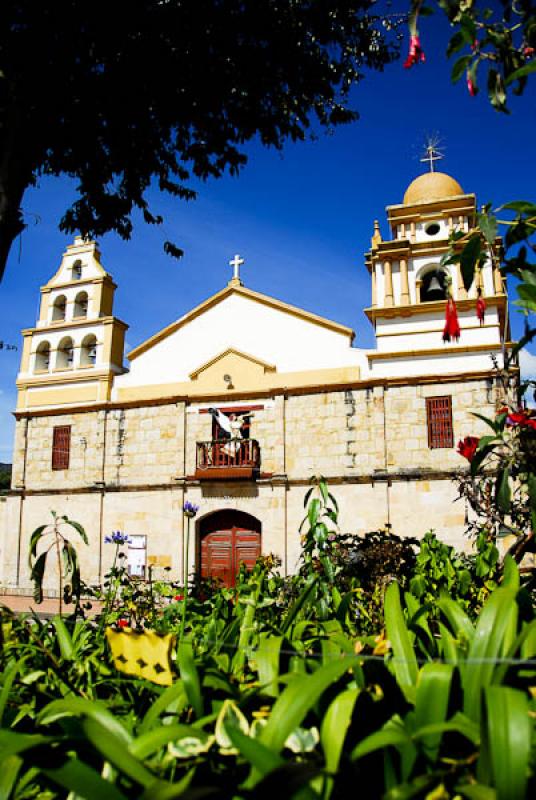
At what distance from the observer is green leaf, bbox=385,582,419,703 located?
178cm

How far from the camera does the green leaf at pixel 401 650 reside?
5.84ft

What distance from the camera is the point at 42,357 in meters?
18.1

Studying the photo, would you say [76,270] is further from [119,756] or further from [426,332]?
[119,756]

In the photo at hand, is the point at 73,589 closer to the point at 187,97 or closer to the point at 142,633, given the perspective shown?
the point at 142,633

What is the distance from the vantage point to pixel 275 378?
1548 cm

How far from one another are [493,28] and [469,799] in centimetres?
268

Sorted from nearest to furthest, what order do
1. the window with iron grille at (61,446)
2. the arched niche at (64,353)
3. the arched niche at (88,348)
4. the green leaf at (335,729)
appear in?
the green leaf at (335,729) → the window with iron grille at (61,446) → the arched niche at (88,348) → the arched niche at (64,353)

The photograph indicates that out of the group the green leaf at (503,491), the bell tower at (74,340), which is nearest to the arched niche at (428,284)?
the bell tower at (74,340)

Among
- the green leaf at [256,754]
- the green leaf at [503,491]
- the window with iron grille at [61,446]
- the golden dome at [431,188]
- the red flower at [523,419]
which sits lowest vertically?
the green leaf at [256,754]

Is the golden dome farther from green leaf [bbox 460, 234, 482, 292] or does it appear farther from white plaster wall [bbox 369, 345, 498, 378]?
green leaf [bbox 460, 234, 482, 292]

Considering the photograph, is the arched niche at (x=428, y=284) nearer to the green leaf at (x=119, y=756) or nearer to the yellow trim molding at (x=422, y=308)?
the yellow trim molding at (x=422, y=308)

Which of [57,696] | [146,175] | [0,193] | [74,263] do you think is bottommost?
[57,696]

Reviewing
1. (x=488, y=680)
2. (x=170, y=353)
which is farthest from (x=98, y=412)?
(x=488, y=680)

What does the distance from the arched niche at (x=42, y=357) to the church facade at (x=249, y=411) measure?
4 centimetres
